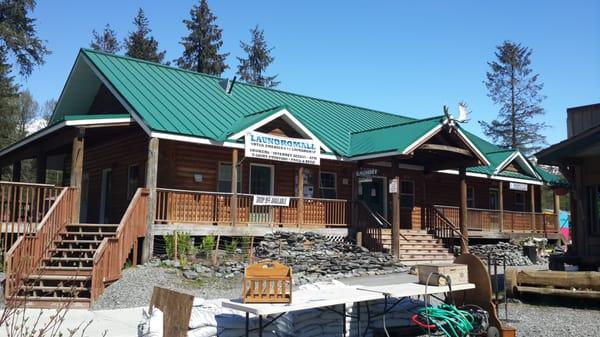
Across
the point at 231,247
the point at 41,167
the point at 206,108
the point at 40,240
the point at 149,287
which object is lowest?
the point at 149,287

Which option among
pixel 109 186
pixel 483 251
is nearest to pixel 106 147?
pixel 109 186

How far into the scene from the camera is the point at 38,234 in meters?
12.6

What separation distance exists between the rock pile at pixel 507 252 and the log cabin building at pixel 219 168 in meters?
0.60

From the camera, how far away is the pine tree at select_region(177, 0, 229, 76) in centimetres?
5131

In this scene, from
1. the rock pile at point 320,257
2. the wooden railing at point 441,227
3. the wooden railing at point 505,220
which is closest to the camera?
the rock pile at point 320,257

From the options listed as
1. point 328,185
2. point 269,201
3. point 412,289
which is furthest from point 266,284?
point 328,185

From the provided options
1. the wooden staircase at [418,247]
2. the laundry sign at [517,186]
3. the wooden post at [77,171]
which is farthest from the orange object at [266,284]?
the laundry sign at [517,186]

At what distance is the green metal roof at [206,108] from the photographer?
17.5 meters

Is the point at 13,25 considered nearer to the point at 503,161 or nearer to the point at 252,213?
the point at 252,213

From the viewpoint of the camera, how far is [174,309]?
7.36 metres

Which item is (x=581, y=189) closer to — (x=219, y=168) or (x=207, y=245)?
(x=207, y=245)

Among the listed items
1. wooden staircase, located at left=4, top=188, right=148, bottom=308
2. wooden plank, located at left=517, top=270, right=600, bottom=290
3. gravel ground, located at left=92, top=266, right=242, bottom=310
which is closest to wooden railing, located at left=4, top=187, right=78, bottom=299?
wooden staircase, located at left=4, top=188, right=148, bottom=308

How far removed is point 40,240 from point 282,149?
26.2 feet

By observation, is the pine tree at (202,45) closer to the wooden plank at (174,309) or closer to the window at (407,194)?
the window at (407,194)
